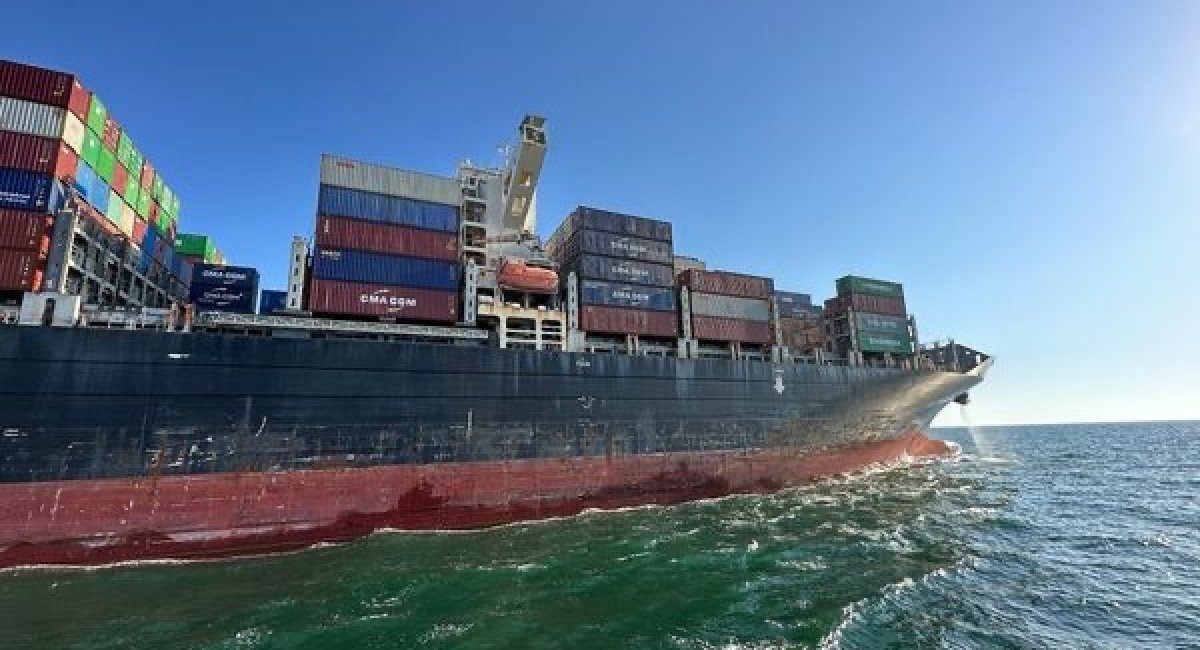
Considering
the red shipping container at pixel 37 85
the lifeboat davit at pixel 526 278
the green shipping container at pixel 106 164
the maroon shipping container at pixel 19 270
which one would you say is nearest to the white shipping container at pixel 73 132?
the red shipping container at pixel 37 85

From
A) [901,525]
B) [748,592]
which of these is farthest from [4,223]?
[901,525]

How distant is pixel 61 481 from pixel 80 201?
11791mm

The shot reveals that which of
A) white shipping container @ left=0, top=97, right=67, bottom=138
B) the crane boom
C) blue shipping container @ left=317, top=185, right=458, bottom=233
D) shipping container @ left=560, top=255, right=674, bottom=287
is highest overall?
the crane boom

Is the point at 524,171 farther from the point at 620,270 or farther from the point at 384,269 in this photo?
the point at 384,269

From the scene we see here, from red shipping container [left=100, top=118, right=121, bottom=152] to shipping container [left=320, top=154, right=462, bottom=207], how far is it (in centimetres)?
927

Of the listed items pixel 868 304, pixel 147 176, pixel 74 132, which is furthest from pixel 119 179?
pixel 868 304

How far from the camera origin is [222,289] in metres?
25.1

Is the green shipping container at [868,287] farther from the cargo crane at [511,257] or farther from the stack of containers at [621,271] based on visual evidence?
the cargo crane at [511,257]

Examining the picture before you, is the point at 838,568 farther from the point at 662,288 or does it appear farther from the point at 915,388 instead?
the point at 915,388

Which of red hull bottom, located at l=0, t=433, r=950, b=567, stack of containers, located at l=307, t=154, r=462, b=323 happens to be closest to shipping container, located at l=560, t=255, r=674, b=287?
stack of containers, located at l=307, t=154, r=462, b=323

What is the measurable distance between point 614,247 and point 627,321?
4.97 metres

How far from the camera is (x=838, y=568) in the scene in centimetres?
1581

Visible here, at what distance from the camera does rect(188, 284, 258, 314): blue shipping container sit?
24781mm

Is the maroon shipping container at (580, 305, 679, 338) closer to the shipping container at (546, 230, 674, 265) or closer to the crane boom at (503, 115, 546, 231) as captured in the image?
the shipping container at (546, 230, 674, 265)
